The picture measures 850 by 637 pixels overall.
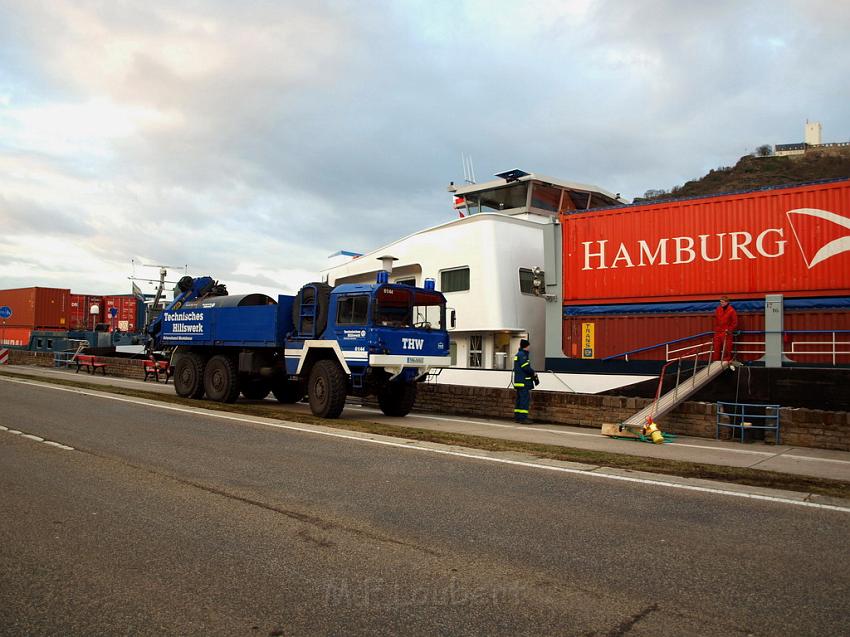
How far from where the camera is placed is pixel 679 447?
10.9m

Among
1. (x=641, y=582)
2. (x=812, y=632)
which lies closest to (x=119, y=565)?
(x=641, y=582)

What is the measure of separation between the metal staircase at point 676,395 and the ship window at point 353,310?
540 centimetres

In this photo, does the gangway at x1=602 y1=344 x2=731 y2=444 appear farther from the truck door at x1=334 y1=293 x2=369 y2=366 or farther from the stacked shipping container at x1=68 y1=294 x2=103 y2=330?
the stacked shipping container at x1=68 y1=294 x2=103 y2=330

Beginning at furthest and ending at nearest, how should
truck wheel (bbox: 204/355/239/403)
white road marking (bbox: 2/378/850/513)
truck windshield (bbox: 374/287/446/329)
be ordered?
truck wheel (bbox: 204/355/239/403)
truck windshield (bbox: 374/287/446/329)
white road marking (bbox: 2/378/850/513)

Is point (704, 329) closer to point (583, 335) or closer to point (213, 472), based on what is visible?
point (583, 335)

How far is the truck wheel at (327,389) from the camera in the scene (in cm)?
1341

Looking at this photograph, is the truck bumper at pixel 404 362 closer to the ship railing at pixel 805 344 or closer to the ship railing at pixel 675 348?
the ship railing at pixel 675 348

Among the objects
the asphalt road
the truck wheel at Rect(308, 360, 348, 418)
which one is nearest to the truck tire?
the truck wheel at Rect(308, 360, 348, 418)

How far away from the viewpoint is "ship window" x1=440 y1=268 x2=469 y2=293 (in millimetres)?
20578

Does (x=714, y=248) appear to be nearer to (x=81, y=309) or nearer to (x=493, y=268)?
(x=493, y=268)

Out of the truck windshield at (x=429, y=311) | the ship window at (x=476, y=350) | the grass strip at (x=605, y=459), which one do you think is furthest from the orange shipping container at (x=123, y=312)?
the truck windshield at (x=429, y=311)

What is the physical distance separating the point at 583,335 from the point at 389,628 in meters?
14.3

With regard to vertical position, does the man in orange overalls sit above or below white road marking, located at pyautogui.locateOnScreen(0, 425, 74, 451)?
above

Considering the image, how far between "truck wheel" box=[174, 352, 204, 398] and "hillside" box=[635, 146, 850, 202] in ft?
289
